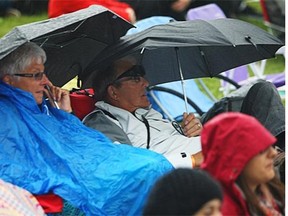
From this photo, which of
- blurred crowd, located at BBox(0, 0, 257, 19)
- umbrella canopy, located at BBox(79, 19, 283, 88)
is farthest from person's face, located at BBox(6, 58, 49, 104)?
blurred crowd, located at BBox(0, 0, 257, 19)

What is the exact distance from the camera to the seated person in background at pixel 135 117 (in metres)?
5.13

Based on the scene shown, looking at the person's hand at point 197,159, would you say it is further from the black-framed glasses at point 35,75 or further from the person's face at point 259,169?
the person's face at point 259,169

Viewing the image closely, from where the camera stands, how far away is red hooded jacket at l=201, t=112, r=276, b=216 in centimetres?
341

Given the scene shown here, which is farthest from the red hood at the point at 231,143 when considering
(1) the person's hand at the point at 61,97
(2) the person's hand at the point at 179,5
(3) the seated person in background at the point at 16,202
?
(2) the person's hand at the point at 179,5

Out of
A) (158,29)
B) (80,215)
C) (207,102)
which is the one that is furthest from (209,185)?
(207,102)

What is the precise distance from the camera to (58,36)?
514 cm

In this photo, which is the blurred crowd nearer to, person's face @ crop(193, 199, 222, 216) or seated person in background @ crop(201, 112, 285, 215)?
seated person in background @ crop(201, 112, 285, 215)

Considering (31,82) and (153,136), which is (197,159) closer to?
(153,136)

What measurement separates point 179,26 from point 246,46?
710 mm

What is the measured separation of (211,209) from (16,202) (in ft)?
4.63

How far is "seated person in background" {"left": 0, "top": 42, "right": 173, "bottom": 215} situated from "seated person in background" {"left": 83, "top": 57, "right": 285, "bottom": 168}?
0.21 metres

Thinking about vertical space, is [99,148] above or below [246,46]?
below

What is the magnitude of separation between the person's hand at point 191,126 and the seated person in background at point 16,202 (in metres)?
1.29

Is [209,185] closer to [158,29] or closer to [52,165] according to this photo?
[52,165]
